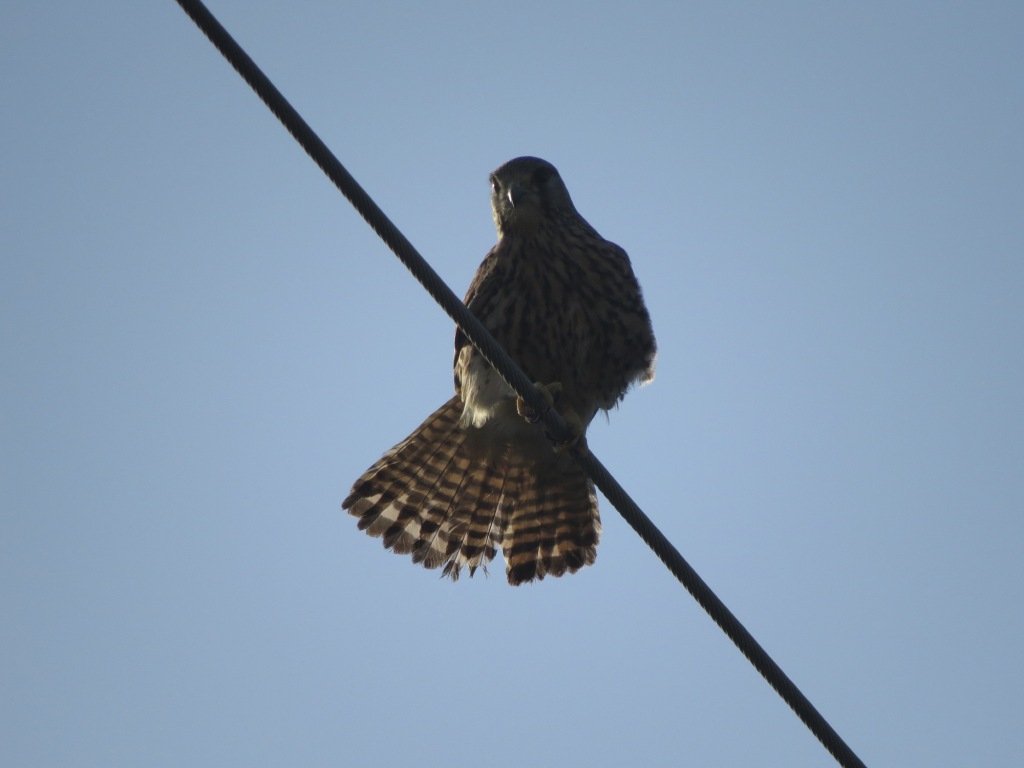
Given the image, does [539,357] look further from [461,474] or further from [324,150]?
[324,150]

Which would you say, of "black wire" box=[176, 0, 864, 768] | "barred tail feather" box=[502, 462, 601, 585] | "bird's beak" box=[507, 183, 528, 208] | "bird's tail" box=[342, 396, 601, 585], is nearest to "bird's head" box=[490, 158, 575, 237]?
"bird's beak" box=[507, 183, 528, 208]

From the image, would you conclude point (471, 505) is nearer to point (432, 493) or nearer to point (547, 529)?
point (432, 493)

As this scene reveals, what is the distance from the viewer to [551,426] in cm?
439

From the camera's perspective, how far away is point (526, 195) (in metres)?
5.00

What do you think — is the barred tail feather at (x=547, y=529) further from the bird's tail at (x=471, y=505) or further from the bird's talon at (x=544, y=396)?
the bird's talon at (x=544, y=396)

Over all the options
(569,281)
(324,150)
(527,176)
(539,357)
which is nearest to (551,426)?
(539,357)

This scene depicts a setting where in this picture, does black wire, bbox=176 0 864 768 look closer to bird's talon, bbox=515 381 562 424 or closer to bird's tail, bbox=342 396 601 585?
bird's talon, bbox=515 381 562 424

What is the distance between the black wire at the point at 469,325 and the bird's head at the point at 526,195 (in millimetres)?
1793

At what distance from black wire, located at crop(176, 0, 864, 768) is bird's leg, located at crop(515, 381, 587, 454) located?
1.09 metres

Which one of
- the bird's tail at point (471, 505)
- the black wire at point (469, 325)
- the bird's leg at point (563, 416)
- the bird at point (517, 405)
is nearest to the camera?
the black wire at point (469, 325)

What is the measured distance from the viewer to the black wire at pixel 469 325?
2613 millimetres

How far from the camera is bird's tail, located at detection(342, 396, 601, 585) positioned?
17.0 feet

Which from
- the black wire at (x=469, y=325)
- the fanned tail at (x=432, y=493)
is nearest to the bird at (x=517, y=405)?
the fanned tail at (x=432, y=493)

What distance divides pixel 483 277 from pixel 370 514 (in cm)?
120
